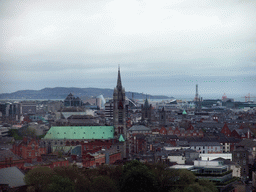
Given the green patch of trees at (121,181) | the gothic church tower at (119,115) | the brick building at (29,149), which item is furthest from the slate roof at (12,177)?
the gothic church tower at (119,115)

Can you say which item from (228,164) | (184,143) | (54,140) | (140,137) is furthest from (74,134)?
(228,164)

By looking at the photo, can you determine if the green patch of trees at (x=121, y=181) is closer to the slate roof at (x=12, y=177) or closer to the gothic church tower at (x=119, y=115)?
the slate roof at (x=12, y=177)

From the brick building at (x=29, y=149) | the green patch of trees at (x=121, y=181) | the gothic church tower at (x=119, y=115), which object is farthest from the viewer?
the gothic church tower at (x=119, y=115)

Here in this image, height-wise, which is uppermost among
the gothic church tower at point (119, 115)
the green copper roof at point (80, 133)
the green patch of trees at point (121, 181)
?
the gothic church tower at point (119, 115)

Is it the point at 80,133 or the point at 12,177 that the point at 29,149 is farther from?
the point at 12,177

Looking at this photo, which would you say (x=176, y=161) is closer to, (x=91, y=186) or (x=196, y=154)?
(x=196, y=154)

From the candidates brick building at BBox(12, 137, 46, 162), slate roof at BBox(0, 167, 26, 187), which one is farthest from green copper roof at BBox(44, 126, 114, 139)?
slate roof at BBox(0, 167, 26, 187)

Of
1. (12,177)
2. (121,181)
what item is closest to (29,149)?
(12,177)
